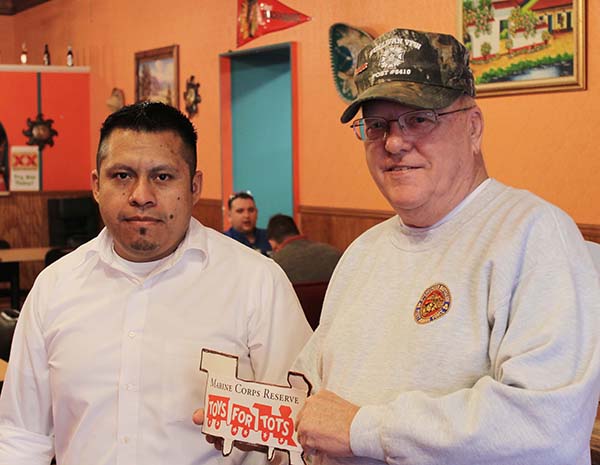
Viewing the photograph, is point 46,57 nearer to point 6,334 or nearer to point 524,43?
point 524,43

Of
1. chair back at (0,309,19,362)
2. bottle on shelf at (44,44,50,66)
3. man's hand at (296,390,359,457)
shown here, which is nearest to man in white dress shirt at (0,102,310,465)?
man's hand at (296,390,359,457)

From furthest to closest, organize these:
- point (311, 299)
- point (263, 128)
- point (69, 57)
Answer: point (69, 57)
point (263, 128)
point (311, 299)

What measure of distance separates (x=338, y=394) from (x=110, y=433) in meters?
0.64

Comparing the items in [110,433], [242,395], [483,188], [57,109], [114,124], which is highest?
[57,109]

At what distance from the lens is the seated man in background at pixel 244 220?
6906 mm

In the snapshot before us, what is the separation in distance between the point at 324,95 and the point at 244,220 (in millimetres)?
1130

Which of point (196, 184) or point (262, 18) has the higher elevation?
point (262, 18)

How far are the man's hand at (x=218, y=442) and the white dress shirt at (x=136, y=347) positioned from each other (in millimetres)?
176

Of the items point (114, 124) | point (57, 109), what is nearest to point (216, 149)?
point (57, 109)

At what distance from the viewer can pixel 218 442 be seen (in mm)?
1843

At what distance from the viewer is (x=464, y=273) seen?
1.53m

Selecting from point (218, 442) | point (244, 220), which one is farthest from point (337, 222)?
point (218, 442)

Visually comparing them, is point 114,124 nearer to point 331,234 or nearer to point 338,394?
point 338,394

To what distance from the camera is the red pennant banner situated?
7405 millimetres
